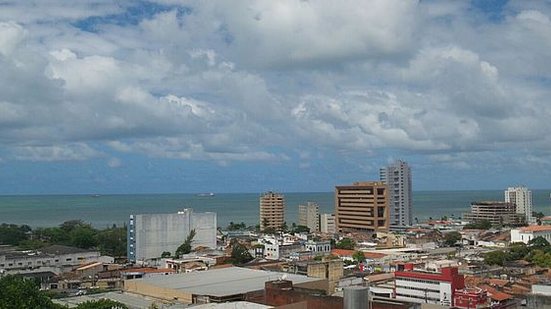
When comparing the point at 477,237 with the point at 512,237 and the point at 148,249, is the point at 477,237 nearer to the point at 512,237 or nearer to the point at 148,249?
the point at 512,237

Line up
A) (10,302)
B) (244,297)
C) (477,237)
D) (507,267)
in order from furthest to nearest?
(477,237), (507,267), (244,297), (10,302)

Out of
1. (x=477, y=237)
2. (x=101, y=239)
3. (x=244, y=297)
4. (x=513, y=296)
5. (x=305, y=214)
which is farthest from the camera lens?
(x=305, y=214)

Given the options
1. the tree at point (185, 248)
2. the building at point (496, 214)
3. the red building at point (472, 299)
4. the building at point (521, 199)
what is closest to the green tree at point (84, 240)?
the tree at point (185, 248)

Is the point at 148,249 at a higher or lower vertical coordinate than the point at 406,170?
lower

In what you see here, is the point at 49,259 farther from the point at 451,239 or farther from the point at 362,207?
the point at 362,207

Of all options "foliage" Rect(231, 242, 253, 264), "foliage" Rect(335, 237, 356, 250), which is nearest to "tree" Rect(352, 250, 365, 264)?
"foliage" Rect(231, 242, 253, 264)

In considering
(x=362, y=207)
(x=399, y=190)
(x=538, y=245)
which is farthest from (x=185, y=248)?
(x=399, y=190)

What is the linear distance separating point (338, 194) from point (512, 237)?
26085 mm

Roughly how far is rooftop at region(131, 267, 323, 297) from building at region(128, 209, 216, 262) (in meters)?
20.7

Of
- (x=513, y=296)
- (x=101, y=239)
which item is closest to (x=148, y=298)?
(x=513, y=296)

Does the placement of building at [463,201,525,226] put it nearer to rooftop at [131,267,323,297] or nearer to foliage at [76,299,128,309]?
rooftop at [131,267,323,297]

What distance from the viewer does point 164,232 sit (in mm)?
52250

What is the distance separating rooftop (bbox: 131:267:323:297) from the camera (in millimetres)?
24188

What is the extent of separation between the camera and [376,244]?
5903 cm
